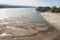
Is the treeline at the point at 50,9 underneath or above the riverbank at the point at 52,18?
above

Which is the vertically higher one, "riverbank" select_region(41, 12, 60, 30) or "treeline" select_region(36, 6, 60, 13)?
"treeline" select_region(36, 6, 60, 13)

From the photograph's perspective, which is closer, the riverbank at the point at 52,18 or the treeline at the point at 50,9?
the riverbank at the point at 52,18

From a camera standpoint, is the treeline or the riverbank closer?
the riverbank

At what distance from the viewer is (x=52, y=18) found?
5.61 ft

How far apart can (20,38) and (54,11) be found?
0.67 m

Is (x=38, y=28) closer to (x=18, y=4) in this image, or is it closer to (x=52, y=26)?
(x=52, y=26)

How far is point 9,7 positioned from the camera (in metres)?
1.73

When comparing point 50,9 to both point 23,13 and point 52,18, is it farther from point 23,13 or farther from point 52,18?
point 23,13

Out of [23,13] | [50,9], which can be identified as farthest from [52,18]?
[23,13]

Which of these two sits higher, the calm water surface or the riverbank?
the calm water surface

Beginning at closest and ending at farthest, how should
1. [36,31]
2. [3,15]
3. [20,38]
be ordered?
[20,38], [36,31], [3,15]

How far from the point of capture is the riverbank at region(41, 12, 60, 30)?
163cm

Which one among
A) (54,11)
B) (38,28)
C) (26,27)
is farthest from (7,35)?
(54,11)

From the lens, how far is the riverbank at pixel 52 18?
5.36ft
